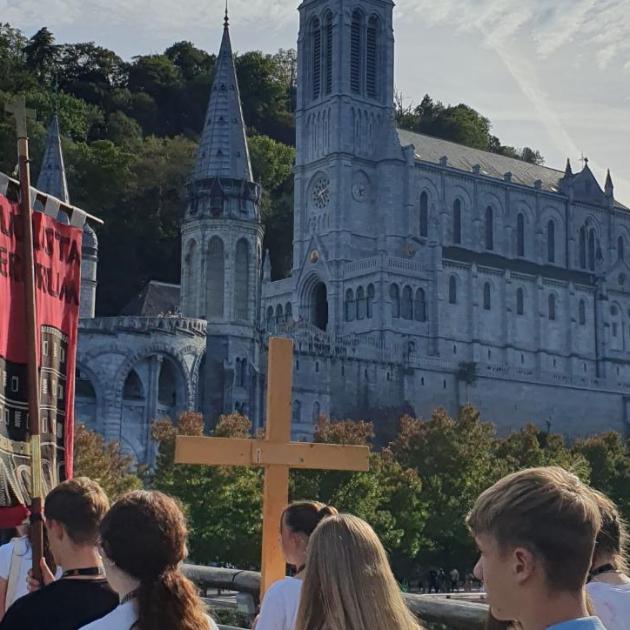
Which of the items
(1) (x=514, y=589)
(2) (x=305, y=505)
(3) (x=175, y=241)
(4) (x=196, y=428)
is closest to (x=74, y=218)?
(2) (x=305, y=505)

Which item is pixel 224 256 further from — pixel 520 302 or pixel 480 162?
pixel 480 162

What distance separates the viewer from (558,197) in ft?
282

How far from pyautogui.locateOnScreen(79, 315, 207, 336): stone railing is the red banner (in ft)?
138

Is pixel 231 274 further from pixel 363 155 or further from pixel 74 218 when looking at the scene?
pixel 74 218

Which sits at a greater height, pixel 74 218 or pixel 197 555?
pixel 74 218

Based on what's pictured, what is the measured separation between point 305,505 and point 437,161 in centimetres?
7475

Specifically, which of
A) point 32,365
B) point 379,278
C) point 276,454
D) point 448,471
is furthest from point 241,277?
point 32,365

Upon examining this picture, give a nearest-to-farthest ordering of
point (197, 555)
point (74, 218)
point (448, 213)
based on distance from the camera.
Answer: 1. point (74, 218)
2. point (197, 555)
3. point (448, 213)

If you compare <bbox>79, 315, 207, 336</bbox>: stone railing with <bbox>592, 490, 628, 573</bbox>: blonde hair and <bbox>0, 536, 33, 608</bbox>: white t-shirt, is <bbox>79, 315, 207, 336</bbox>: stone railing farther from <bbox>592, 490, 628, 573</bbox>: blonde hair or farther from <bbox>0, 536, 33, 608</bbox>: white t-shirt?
<bbox>592, 490, 628, 573</bbox>: blonde hair

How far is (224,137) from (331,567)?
49.0 metres

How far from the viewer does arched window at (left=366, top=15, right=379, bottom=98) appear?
76938mm

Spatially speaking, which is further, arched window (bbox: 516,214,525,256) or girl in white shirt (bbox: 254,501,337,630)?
arched window (bbox: 516,214,525,256)

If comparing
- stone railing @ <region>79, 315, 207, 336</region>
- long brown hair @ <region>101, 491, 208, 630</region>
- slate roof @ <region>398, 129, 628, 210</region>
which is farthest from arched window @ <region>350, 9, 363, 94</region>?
long brown hair @ <region>101, 491, 208, 630</region>

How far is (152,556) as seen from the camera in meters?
4.38
